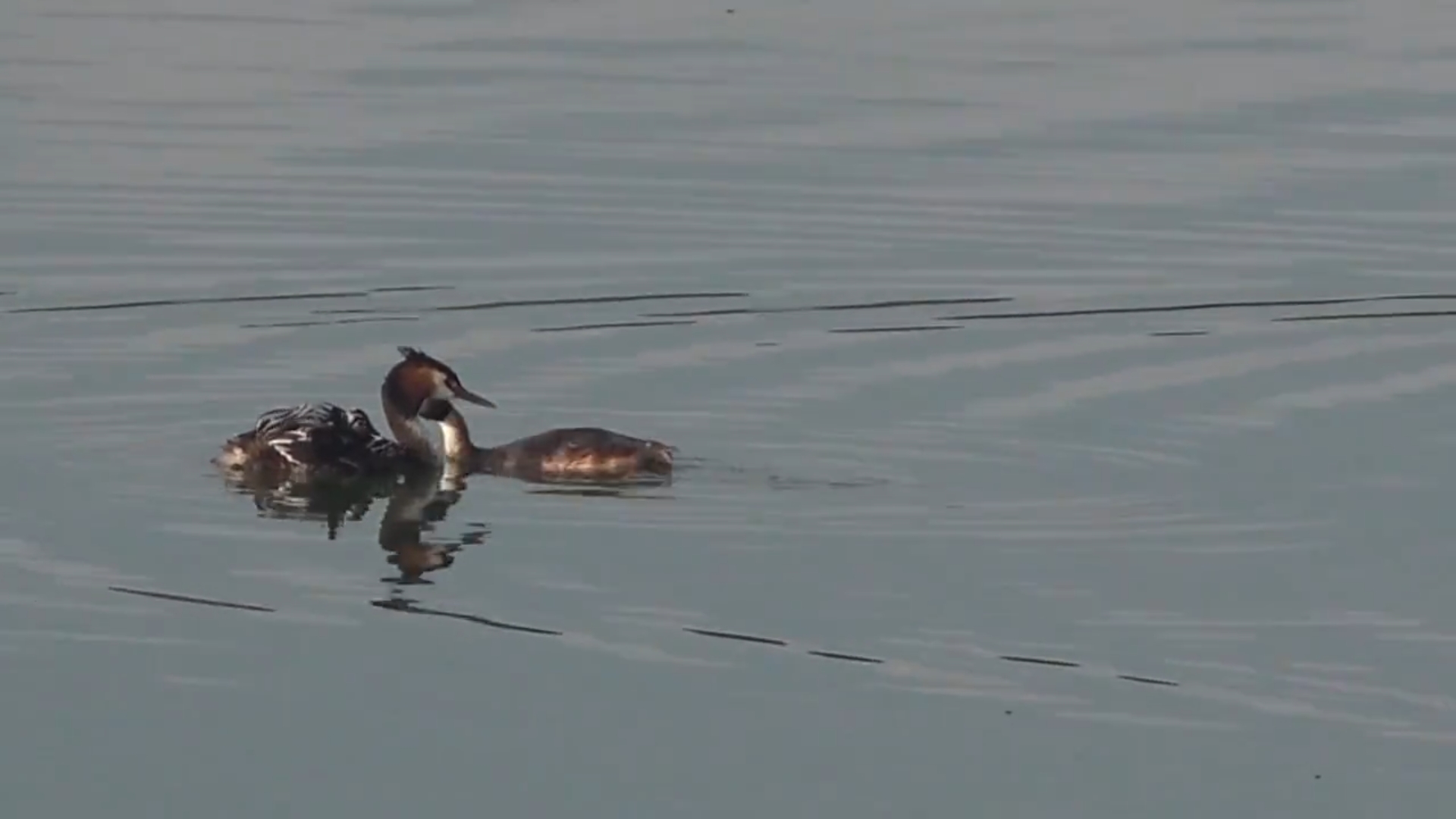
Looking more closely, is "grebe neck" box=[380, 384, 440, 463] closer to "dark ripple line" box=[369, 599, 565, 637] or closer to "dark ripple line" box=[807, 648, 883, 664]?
"dark ripple line" box=[369, 599, 565, 637]

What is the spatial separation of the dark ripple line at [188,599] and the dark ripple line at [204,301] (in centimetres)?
516

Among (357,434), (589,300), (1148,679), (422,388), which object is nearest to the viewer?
(1148,679)

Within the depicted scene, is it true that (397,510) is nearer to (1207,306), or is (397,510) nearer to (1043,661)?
(1043,661)

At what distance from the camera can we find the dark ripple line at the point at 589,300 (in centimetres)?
1680

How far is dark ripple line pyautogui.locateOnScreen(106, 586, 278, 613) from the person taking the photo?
11.1m

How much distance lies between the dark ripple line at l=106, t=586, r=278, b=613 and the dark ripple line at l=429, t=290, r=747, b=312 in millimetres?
5550

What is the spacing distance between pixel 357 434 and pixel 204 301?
3.05m

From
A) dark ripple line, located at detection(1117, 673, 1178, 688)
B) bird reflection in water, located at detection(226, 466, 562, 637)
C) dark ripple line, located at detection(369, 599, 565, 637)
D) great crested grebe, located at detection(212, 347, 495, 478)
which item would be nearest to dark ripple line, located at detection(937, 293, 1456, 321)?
great crested grebe, located at detection(212, 347, 495, 478)

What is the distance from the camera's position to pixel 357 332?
16.2m

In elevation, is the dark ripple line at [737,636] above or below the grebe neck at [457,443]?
below

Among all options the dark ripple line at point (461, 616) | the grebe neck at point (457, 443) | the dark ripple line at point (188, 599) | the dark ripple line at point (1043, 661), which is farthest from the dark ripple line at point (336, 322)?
the dark ripple line at point (1043, 661)

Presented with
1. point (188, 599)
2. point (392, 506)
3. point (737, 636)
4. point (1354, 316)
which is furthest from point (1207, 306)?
point (188, 599)

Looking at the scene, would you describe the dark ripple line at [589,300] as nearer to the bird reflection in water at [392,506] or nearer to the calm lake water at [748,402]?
the calm lake water at [748,402]

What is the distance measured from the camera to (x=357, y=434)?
1385cm
